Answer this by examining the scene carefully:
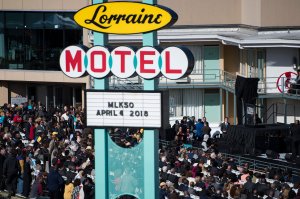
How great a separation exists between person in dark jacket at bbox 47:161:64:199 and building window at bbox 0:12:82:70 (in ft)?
88.4

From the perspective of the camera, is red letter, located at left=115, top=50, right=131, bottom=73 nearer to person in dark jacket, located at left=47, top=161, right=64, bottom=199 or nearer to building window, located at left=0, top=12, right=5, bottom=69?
person in dark jacket, located at left=47, top=161, right=64, bottom=199

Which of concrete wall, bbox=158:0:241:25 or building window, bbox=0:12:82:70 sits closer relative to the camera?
concrete wall, bbox=158:0:241:25

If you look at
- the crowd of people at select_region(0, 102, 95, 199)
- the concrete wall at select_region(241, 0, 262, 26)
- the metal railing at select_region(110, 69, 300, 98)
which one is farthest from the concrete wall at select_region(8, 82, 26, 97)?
the concrete wall at select_region(241, 0, 262, 26)

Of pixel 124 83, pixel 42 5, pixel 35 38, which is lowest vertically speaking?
pixel 124 83

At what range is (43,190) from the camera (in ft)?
112

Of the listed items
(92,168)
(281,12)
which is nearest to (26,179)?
(92,168)

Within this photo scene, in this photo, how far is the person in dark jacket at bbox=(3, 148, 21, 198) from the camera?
35.0 metres

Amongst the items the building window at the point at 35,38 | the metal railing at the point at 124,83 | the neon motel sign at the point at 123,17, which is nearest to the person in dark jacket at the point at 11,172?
the neon motel sign at the point at 123,17

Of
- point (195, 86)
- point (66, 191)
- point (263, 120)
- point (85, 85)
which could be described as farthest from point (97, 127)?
point (85, 85)

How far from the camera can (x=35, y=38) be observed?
199 feet

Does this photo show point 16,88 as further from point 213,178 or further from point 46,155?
point 213,178

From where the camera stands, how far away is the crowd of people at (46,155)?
3269 centimetres

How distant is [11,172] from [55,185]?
2926 mm

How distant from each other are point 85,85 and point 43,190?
25.5 m
